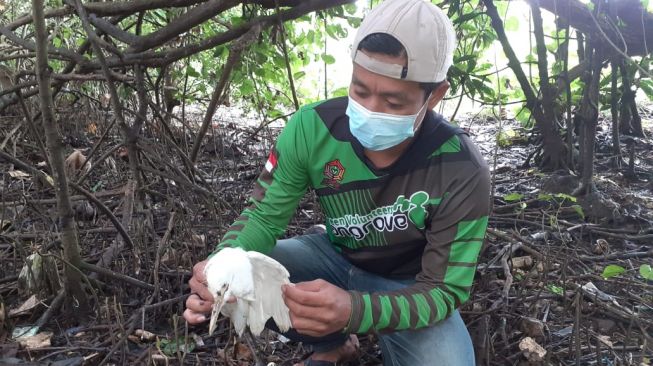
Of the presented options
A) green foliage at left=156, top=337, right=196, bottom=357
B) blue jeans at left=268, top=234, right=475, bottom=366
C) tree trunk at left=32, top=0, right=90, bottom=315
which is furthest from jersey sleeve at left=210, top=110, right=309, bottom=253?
tree trunk at left=32, top=0, right=90, bottom=315

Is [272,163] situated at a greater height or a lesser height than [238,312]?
greater

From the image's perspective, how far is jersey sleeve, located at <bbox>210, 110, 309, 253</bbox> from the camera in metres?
2.01

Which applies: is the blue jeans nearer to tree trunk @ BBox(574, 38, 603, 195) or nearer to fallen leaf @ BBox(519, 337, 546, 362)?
fallen leaf @ BBox(519, 337, 546, 362)

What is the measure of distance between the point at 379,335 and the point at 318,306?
0.52 metres

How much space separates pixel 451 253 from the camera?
1810mm

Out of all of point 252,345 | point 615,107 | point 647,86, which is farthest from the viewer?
point 615,107

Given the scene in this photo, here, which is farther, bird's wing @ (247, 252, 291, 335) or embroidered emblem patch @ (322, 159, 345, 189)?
embroidered emblem patch @ (322, 159, 345, 189)

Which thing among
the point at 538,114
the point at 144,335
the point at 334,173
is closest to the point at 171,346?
the point at 144,335

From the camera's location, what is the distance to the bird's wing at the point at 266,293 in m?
1.65

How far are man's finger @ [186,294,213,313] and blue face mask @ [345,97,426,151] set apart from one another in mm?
734

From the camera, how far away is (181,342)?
2312 mm

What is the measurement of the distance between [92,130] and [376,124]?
4.00 m

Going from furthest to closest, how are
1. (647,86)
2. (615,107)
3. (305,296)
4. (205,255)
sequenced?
(615,107) < (647,86) < (205,255) < (305,296)

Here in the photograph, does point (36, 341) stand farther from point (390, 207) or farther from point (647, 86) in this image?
point (647, 86)
